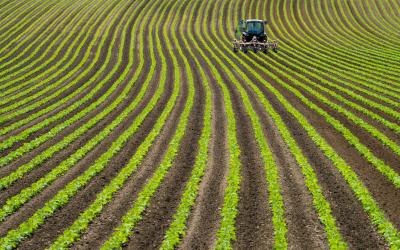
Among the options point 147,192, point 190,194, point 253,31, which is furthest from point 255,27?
point 147,192

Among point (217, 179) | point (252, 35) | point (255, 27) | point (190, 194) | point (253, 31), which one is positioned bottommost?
point (190, 194)

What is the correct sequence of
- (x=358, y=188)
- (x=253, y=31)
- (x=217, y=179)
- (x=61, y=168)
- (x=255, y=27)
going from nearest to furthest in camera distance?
(x=358, y=188), (x=217, y=179), (x=61, y=168), (x=253, y=31), (x=255, y=27)

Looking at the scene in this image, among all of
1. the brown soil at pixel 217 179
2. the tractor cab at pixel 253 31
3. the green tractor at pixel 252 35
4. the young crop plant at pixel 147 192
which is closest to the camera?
the young crop plant at pixel 147 192

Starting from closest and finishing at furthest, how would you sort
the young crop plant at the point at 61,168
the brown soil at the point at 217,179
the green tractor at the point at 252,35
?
the brown soil at the point at 217,179 < the young crop plant at the point at 61,168 < the green tractor at the point at 252,35

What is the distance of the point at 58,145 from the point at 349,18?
2129 inches

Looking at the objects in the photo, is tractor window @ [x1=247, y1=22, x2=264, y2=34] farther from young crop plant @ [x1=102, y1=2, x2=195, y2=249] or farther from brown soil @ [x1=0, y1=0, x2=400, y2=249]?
young crop plant @ [x1=102, y1=2, x2=195, y2=249]

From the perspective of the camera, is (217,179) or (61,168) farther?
(61,168)

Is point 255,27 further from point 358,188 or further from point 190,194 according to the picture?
point 190,194

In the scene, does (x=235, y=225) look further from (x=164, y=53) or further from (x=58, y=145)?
(x=164, y=53)

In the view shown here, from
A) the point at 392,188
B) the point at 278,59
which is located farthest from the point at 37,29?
the point at 392,188

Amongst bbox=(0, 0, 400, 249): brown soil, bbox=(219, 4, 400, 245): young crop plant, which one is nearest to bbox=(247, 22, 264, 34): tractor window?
bbox=(0, 0, 400, 249): brown soil

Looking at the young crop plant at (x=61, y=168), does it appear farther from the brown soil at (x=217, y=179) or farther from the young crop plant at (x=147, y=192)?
the young crop plant at (x=147, y=192)

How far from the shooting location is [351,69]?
34.9 m

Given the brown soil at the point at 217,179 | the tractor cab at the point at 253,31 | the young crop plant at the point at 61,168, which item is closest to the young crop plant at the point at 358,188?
the brown soil at the point at 217,179
